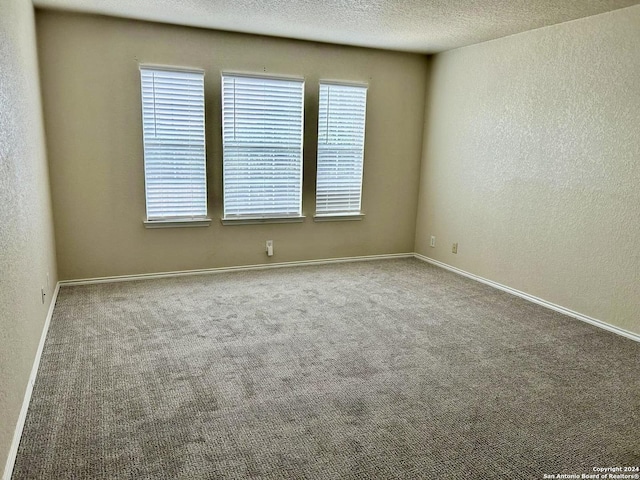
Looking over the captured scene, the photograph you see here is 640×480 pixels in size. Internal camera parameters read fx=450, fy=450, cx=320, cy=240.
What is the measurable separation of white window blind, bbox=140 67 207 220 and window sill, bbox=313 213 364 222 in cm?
133

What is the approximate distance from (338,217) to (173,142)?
2.01m

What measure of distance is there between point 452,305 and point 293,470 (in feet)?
8.25

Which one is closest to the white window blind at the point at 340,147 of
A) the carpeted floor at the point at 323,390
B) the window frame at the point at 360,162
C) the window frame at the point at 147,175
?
the window frame at the point at 360,162

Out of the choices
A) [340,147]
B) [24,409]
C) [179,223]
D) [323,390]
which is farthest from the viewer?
[340,147]

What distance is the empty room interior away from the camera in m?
2.11

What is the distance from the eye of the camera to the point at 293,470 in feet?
6.15

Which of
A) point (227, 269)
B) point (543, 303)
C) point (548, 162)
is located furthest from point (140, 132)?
point (543, 303)

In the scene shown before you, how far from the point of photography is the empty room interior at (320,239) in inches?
83.2

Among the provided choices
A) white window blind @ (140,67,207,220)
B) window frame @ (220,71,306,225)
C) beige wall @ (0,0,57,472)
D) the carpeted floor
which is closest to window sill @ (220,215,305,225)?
window frame @ (220,71,306,225)

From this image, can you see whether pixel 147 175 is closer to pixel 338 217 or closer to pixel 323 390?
pixel 338 217

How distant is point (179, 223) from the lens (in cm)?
457

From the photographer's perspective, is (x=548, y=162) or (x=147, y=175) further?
(x=147, y=175)

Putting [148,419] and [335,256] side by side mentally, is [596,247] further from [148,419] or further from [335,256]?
[148,419]

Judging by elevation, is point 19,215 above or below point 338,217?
above
